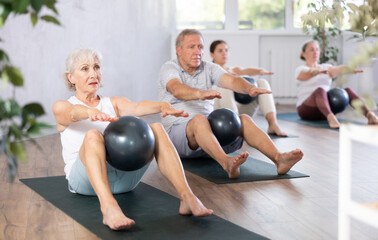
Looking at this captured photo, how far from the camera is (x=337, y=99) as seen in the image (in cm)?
590

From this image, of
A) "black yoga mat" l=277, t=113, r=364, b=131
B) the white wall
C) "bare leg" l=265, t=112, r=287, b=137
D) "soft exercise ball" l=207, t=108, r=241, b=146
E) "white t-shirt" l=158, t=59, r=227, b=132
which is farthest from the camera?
"black yoga mat" l=277, t=113, r=364, b=131

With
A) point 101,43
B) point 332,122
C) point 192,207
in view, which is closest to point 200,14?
point 101,43

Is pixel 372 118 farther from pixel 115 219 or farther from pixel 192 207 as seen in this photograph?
pixel 115 219

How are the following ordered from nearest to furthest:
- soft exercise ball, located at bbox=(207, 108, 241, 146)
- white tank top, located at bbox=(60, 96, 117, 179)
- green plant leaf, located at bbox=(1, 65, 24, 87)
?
1. green plant leaf, located at bbox=(1, 65, 24, 87)
2. white tank top, located at bbox=(60, 96, 117, 179)
3. soft exercise ball, located at bbox=(207, 108, 241, 146)

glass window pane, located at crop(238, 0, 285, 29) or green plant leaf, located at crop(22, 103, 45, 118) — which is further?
glass window pane, located at crop(238, 0, 285, 29)

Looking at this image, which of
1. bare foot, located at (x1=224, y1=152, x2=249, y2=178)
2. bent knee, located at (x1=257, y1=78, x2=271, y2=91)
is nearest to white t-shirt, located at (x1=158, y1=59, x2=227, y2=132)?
bare foot, located at (x1=224, y1=152, x2=249, y2=178)

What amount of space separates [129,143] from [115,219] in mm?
383

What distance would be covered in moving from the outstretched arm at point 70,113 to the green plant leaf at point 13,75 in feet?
4.66

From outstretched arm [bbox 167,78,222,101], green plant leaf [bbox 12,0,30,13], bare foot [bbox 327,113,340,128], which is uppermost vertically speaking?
green plant leaf [bbox 12,0,30,13]

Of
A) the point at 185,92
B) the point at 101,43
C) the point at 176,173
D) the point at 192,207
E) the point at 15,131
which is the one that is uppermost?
the point at 15,131

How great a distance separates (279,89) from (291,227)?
660 centimetres

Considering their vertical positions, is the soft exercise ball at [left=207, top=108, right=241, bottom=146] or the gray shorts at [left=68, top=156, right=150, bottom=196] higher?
the soft exercise ball at [left=207, top=108, right=241, bottom=146]

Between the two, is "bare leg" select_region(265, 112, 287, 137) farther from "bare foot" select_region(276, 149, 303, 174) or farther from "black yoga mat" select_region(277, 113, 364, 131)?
"bare foot" select_region(276, 149, 303, 174)

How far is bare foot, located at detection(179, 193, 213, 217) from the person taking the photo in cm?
228
